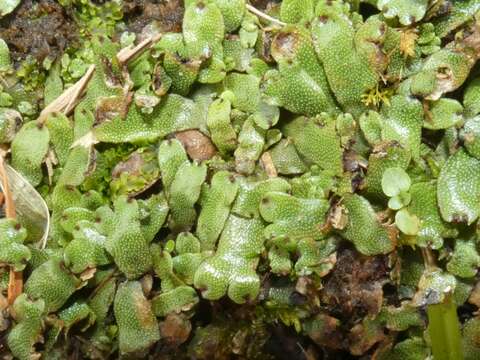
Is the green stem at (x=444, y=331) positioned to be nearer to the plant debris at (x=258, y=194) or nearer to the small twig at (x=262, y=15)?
the plant debris at (x=258, y=194)

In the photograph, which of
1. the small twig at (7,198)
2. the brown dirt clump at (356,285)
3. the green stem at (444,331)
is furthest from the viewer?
the small twig at (7,198)

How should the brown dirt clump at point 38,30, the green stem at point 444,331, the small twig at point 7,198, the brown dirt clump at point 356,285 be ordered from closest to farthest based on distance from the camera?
the green stem at point 444,331 → the brown dirt clump at point 356,285 → the small twig at point 7,198 → the brown dirt clump at point 38,30

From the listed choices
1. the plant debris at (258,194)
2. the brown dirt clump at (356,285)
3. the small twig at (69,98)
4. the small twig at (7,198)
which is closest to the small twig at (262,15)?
the plant debris at (258,194)

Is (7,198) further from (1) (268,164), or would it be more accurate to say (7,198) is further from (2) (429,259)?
(2) (429,259)

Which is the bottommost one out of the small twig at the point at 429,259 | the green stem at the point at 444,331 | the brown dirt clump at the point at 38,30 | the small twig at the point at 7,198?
the green stem at the point at 444,331

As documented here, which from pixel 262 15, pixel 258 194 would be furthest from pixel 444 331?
pixel 262 15

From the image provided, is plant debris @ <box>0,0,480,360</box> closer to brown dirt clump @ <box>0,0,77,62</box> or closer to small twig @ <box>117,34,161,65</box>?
small twig @ <box>117,34,161,65</box>

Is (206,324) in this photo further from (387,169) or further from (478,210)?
(478,210)

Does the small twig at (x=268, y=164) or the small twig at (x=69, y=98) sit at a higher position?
the small twig at (x=69, y=98)
